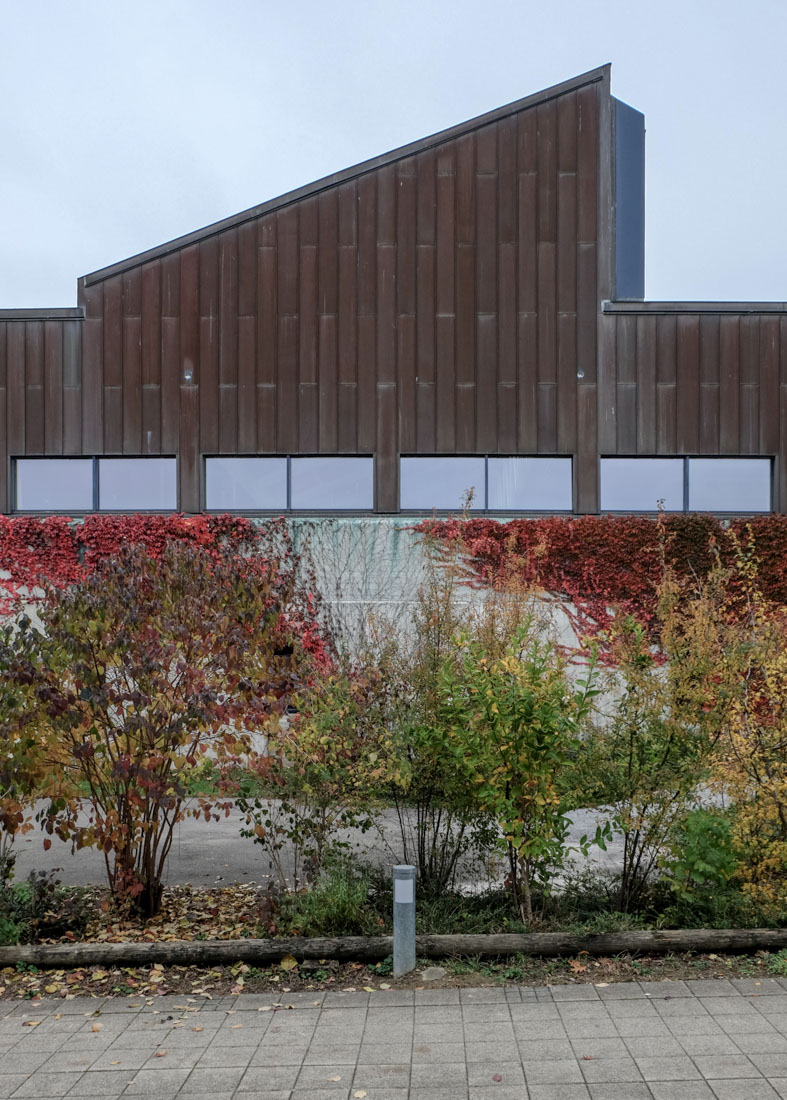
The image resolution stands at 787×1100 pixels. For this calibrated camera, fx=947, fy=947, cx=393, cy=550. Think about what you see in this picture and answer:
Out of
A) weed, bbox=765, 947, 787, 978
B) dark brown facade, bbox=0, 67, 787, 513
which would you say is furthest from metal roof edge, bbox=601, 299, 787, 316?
weed, bbox=765, 947, 787, 978

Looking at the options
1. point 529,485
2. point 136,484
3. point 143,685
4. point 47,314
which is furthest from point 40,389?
point 143,685

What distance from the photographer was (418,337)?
15477 mm

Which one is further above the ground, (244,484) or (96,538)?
(244,484)

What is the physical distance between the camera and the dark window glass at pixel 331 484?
15492mm

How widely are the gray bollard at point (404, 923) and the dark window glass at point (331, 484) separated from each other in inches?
389

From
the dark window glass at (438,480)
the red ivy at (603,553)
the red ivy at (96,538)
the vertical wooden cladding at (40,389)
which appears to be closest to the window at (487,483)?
the dark window glass at (438,480)

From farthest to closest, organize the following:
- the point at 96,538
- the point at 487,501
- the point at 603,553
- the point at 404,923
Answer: the point at 487,501, the point at 96,538, the point at 603,553, the point at 404,923

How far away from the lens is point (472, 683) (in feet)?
20.9

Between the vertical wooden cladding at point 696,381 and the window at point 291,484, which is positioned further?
the window at point 291,484

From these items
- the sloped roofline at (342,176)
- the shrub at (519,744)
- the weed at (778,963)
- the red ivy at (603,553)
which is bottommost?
the weed at (778,963)

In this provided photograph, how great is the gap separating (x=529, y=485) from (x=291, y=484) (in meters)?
3.89

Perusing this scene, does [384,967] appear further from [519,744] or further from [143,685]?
[143,685]

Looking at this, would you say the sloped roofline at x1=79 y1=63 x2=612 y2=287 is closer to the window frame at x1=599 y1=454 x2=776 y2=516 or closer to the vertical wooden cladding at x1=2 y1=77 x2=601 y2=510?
the vertical wooden cladding at x1=2 y1=77 x2=601 y2=510

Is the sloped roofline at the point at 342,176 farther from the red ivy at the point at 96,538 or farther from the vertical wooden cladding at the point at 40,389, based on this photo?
the red ivy at the point at 96,538
